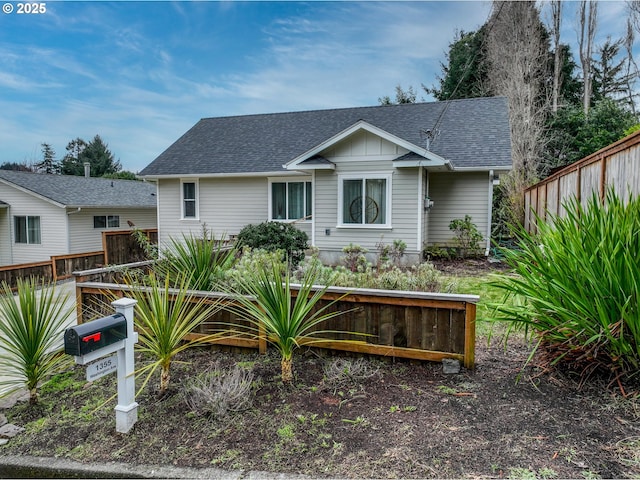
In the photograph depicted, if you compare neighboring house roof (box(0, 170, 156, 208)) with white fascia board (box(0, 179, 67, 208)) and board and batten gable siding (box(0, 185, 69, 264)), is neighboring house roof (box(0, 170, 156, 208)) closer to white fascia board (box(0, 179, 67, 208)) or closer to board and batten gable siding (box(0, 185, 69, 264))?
white fascia board (box(0, 179, 67, 208))

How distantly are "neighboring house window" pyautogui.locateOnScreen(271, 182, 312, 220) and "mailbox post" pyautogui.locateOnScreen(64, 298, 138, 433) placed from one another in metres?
9.33

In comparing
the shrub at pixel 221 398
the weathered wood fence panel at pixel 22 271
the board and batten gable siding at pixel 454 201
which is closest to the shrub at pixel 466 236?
the board and batten gable siding at pixel 454 201

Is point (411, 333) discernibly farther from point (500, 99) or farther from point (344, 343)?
point (500, 99)

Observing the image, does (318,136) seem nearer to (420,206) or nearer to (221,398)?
(420,206)

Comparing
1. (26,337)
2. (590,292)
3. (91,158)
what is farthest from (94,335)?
(91,158)

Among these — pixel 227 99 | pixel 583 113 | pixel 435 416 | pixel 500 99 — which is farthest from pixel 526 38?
pixel 435 416

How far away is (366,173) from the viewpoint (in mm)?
9914

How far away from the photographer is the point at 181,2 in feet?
30.8

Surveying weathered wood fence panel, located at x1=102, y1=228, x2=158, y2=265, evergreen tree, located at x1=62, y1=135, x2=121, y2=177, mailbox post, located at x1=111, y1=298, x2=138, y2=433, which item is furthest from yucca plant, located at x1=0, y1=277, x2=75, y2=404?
evergreen tree, located at x1=62, y1=135, x2=121, y2=177

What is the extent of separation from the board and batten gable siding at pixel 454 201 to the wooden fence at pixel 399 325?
8.25m

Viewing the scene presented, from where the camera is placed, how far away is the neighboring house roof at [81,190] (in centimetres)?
1529

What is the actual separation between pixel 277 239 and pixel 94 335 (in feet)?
23.1

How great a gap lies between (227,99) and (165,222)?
922cm

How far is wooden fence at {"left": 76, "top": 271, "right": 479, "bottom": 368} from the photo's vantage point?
11.8ft
